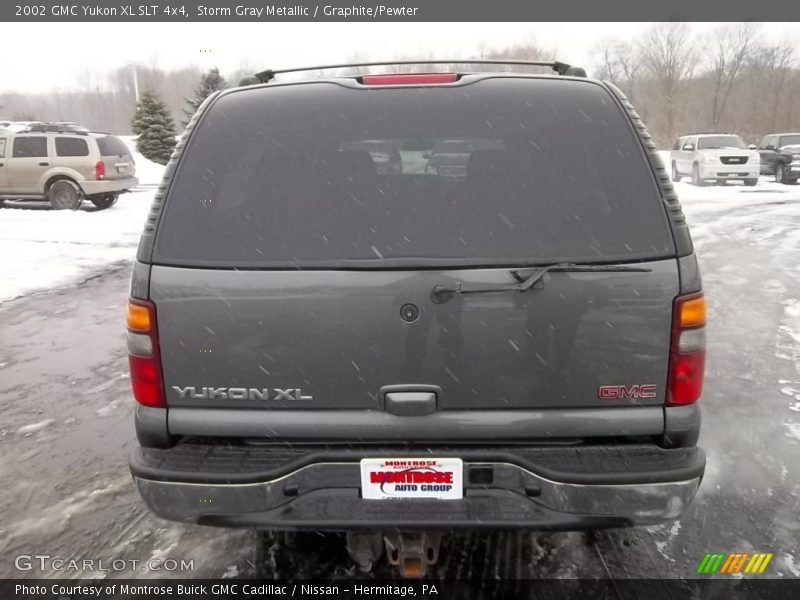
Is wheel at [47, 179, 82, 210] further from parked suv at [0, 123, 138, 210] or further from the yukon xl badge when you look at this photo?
the yukon xl badge

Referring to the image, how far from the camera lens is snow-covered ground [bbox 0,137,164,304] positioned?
30.7 ft

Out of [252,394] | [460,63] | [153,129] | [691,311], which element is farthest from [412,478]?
[153,129]

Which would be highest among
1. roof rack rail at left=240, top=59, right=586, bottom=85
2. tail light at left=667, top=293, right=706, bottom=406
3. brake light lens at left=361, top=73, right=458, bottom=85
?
roof rack rail at left=240, top=59, right=586, bottom=85

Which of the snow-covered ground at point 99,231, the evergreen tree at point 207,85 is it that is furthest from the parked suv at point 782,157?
the evergreen tree at point 207,85

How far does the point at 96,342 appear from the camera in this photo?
6441 millimetres

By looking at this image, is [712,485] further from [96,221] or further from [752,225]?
[96,221]

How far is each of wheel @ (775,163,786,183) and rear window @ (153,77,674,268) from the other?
27.6 metres

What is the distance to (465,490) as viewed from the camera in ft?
7.45

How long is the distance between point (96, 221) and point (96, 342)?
10.2m

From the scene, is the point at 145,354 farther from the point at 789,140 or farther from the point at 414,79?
the point at 789,140

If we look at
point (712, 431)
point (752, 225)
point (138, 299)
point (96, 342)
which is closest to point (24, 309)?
point (96, 342)

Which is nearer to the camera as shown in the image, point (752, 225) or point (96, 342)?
point (96, 342)

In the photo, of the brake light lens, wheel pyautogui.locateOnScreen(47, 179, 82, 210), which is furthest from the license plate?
wheel pyautogui.locateOnScreen(47, 179, 82, 210)

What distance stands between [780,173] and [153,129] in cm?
2943
